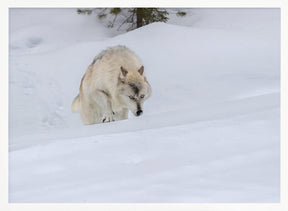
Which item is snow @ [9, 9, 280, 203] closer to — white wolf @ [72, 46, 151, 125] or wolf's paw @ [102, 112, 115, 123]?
white wolf @ [72, 46, 151, 125]

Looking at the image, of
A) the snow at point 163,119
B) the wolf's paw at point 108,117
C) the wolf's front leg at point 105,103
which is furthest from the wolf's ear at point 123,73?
the snow at point 163,119

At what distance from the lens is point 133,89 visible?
6.84 meters

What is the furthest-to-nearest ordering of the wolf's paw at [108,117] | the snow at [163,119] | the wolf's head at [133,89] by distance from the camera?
the wolf's paw at [108,117] < the wolf's head at [133,89] < the snow at [163,119]

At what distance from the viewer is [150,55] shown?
11.0 meters

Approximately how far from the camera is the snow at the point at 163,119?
4.07m

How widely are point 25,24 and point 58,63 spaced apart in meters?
1.22

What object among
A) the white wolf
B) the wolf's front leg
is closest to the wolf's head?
the white wolf

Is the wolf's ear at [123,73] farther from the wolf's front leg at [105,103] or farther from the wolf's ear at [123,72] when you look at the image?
the wolf's front leg at [105,103]

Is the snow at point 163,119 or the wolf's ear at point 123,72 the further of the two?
the wolf's ear at point 123,72

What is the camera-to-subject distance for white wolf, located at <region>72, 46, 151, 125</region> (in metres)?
6.87

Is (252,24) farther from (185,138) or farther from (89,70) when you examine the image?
(185,138)

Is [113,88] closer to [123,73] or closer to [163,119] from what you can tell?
[123,73]
